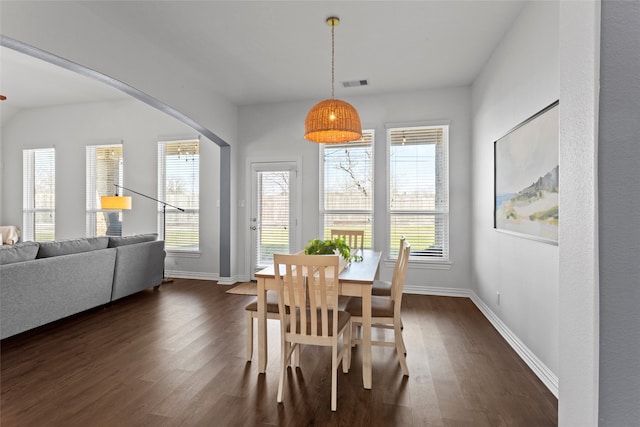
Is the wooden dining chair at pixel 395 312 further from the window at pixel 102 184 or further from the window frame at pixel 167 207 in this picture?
the window at pixel 102 184

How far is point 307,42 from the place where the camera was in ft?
11.1

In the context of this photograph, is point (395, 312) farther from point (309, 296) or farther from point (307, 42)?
point (307, 42)

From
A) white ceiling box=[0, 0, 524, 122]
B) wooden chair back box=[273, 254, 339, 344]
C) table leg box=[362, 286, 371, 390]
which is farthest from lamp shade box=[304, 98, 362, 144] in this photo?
table leg box=[362, 286, 371, 390]

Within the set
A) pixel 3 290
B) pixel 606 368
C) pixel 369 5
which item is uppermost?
pixel 369 5

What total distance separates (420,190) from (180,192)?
4.17 m

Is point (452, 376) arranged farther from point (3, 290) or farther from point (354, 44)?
point (3, 290)

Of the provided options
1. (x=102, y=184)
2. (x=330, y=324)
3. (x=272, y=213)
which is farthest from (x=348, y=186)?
(x=102, y=184)

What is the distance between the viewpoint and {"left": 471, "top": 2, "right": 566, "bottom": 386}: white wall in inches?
90.3

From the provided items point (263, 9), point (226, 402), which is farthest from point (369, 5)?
point (226, 402)

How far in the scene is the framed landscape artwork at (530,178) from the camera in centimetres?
225

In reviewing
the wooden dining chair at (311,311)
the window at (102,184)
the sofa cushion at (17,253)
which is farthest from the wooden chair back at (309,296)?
the window at (102,184)

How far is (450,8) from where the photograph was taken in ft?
9.21

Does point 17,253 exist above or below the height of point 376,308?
above

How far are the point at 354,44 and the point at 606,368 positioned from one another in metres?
3.47
